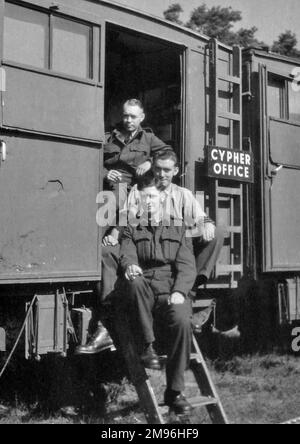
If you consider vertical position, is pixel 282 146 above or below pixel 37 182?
above

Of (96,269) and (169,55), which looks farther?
(169,55)

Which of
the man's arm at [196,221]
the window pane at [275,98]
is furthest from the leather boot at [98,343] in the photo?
the window pane at [275,98]

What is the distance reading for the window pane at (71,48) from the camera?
15.5 ft

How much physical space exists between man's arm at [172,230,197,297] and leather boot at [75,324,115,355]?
2.73ft

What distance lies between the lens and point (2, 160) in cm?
434

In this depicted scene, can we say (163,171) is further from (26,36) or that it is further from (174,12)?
(174,12)

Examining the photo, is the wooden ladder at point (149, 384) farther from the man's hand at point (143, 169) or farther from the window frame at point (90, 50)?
the window frame at point (90, 50)

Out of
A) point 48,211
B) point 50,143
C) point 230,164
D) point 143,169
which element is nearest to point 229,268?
point 230,164

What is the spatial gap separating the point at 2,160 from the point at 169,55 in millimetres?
2511

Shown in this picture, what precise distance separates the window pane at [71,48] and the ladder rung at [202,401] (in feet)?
8.41

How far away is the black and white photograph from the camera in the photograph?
14.3ft

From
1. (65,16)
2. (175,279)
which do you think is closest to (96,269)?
(175,279)
